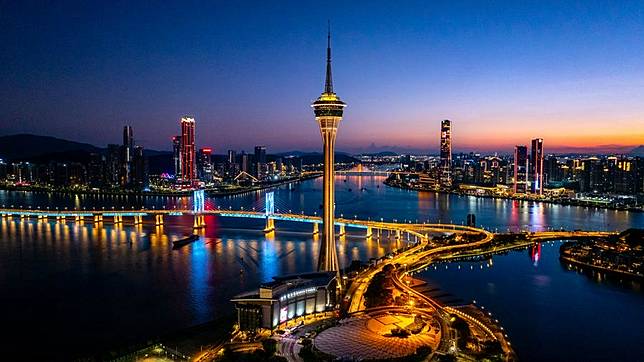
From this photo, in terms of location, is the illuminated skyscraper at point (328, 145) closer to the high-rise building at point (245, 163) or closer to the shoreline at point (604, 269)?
the shoreline at point (604, 269)

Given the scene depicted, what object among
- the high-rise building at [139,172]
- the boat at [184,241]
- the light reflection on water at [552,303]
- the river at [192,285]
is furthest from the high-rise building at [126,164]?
the light reflection on water at [552,303]

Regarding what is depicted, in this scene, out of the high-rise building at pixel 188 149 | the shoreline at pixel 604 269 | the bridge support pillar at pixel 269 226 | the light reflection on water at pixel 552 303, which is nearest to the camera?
the light reflection on water at pixel 552 303

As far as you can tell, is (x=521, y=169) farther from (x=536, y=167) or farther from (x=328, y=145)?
(x=328, y=145)

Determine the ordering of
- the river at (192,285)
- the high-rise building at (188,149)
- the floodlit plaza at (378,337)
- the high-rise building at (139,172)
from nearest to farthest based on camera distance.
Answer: the floodlit plaza at (378,337) → the river at (192,285) → the high-rise building at (139,172) → the high-rise building at (188,149)

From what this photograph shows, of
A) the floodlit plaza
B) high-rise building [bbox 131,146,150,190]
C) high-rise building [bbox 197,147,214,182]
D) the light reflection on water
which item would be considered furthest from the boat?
high-rise building [bbox 197,147,214,182]

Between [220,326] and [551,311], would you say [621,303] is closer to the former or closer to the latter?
[551,311]

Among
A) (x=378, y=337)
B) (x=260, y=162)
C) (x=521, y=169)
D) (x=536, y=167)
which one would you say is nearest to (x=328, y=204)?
(x=378, y=337)
